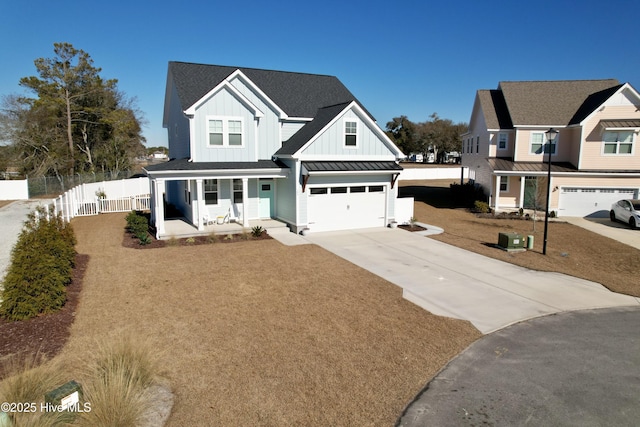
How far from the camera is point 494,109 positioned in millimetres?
29156

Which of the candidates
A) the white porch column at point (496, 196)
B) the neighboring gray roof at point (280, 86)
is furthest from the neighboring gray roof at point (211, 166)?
the white porch column at point (496, 196)

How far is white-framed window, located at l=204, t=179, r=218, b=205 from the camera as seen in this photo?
19.8m

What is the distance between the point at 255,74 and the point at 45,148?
2545 centimetres

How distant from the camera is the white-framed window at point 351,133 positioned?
19.1 meters

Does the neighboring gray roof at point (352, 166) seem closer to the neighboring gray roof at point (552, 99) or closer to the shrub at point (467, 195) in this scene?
the shrub at point (467, 195)

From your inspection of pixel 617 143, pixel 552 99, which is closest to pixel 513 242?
pixel 617 143

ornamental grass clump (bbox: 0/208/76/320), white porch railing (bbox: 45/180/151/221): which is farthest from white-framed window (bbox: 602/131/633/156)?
white porch railing (bbox: 45/180/151/221)

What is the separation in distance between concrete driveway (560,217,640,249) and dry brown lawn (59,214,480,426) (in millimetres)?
14355

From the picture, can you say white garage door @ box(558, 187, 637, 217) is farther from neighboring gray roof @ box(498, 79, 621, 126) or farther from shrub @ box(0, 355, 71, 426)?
shrub @ box(0, 355, 71, 426)

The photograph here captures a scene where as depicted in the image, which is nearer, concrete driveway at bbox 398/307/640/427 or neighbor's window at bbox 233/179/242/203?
concrete driveway at bbox 398/307/640/427

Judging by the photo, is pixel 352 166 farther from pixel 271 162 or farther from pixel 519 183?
pixel 519 183

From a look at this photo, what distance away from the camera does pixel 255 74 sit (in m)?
24.5

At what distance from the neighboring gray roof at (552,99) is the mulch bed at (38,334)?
27465 mm

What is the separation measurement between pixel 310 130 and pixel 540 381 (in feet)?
51.2
